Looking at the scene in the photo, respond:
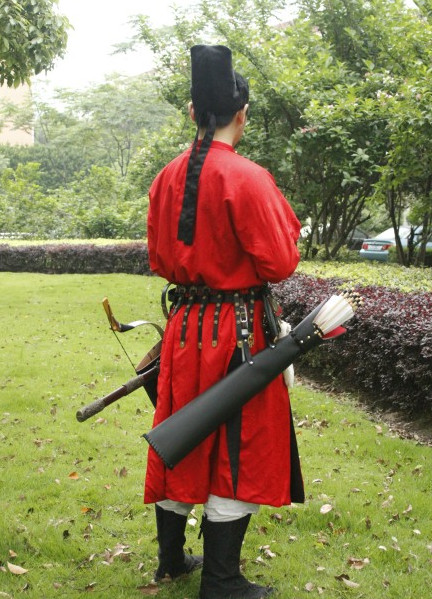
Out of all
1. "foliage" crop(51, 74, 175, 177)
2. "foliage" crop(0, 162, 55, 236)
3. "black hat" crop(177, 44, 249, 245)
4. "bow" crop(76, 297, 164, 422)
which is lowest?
"foliage" crop(0, 162, 55, 236)

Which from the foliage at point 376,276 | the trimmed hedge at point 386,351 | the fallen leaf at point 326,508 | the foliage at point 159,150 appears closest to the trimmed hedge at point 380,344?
the trimmed hedge at point 386,351

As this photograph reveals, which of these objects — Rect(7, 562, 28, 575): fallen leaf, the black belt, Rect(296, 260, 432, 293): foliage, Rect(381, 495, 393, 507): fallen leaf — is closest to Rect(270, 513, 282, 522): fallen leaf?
Rect(381, 495, 393, 507): fallen leaf

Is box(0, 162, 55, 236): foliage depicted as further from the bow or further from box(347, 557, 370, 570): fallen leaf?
box(347, 557, 370, 570): fallen leaf

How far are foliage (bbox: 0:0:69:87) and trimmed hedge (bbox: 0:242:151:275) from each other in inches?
344

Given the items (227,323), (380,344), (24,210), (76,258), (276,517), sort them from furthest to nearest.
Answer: (24,210) < (76,258) < (380,344) < (276,517) < (227,323)

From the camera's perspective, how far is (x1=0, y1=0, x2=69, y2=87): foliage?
4.86m

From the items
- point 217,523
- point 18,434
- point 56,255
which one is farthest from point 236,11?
point 217,523

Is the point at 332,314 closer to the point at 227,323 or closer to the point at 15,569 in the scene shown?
the point at 227,323

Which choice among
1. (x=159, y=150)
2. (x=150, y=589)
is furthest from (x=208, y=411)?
(x=159, y=150)

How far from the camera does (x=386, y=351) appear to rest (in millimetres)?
5258

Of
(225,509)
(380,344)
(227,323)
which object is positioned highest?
(227,323)

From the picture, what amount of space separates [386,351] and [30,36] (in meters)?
3.40

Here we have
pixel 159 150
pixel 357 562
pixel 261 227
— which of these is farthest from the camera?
pixel 159 150

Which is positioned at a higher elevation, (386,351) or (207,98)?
(207,98)
